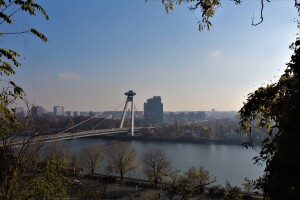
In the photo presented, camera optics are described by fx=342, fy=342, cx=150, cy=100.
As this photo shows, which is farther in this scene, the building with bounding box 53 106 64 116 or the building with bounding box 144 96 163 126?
the building with bounding box 53 106 64 116

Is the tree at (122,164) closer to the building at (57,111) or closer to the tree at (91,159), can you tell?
the tree at (91,159)

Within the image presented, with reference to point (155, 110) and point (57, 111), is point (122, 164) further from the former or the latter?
point (57, 111)

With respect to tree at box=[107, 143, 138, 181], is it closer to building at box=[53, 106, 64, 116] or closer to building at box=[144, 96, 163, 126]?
building at box=[144, 96, 163, 126]

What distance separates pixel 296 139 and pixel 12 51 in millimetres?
945

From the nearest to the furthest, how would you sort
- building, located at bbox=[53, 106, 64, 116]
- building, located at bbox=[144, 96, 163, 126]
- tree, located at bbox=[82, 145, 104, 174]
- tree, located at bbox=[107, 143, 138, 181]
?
Result: tree, located at bbox=[107, 143, 138, 181] < tree, located at bbox=[82, 145, 104, 174] < building, located at bbox=[144, 96, 163, 126] < building, located at bbox=[53, 106, 64, 116]

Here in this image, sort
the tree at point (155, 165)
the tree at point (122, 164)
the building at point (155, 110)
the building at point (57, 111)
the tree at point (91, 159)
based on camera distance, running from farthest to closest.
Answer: the building at point (57, 111) < the building at point (155, 110) < the tree at point (91, 159) < the tree at point (122, 164) < the tree at point (155, 165)

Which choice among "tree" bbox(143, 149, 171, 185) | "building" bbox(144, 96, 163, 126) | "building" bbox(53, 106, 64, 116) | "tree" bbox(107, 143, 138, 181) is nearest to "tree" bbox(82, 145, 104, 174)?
"tree" bbox(107, 143, 138, 181)

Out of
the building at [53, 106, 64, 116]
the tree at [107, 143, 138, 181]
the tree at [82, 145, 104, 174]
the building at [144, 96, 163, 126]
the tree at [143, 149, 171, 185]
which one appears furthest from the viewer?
the building at [53, 106, 64, 116]

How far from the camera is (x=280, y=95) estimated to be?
1.58 metres

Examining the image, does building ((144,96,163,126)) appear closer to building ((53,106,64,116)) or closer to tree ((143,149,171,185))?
building ((53,106,64,116))

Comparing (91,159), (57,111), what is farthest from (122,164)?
(57,111)

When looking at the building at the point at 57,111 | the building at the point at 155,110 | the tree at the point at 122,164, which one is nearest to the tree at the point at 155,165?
the tree at the point at 122,164

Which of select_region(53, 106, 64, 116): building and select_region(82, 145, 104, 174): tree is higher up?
select_region(53, 106, 64, 116): building

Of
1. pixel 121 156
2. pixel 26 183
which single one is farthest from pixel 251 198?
pixel 26 183
